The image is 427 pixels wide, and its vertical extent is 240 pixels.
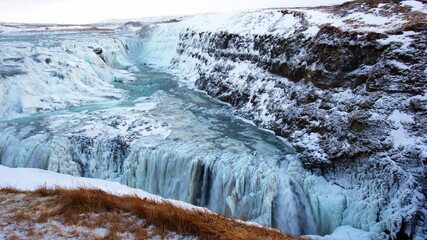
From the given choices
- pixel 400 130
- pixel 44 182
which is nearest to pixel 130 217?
pixel 44 182

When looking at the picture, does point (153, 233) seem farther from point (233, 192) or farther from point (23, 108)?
point (23, 108)

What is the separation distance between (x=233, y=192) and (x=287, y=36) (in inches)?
411

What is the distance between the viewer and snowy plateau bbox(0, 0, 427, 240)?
865 centimetres

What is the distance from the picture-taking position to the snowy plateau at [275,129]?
8648mm

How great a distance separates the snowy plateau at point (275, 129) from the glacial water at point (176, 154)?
0.05m

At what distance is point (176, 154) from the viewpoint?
11062 mm

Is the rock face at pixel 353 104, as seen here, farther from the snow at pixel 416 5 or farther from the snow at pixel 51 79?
the snow at pixel 51 79

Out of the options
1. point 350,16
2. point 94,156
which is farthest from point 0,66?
point 350,16

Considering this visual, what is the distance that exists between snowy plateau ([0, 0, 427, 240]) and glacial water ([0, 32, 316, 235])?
46 millimetres

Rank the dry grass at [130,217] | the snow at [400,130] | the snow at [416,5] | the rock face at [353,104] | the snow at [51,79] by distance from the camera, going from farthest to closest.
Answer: the snow at [51,79]
the snow at [416,5]
the snow at [400,130]
the rock face at [353,104]
the dry grass at [130,217]

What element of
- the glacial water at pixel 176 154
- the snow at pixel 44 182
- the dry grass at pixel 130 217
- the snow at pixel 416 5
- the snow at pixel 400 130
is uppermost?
the snow at pixel 416 5

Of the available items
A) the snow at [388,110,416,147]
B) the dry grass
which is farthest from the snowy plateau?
the dry grass

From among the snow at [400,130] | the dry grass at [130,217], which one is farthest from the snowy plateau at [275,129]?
the dry grass at [130,217]

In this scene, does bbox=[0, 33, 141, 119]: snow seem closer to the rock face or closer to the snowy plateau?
the snowy plateau
